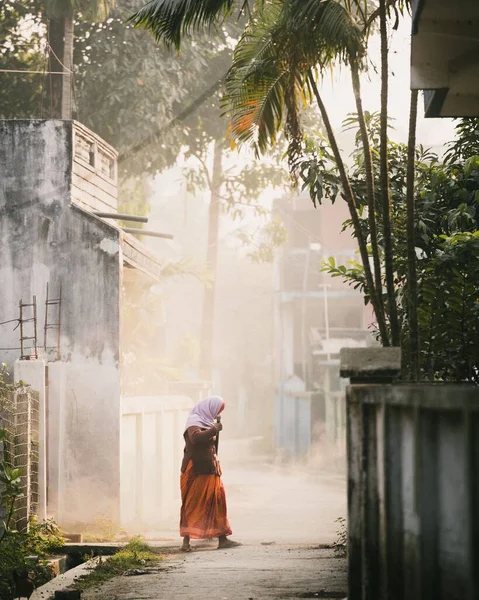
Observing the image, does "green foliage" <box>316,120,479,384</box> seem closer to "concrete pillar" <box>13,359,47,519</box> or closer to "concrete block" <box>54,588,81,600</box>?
"concrete block" <box>54,588,81,600</box>

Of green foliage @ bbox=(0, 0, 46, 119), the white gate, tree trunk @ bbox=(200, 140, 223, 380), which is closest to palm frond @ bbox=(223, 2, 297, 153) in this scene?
the white gate

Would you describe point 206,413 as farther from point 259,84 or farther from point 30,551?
point 259,84

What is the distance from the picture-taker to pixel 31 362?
1209cm

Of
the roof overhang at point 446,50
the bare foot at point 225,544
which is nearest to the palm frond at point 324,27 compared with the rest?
the roof overhang at point 446,50

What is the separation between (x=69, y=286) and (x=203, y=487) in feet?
12.9

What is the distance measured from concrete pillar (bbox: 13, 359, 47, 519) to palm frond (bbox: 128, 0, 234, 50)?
5200 mm

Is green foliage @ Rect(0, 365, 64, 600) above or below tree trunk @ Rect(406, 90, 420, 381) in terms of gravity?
below

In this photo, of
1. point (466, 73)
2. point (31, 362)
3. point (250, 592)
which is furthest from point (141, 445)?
point (466, 73)

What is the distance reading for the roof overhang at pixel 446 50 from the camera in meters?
5.63

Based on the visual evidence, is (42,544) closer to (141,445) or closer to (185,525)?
(185,525)

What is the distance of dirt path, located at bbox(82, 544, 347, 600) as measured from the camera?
710 cm

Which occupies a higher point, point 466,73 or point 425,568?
point 466,73

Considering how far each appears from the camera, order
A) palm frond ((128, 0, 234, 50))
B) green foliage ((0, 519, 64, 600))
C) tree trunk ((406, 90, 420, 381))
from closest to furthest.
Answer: tree trunk ((406, 90, 420, 381)) < palm frond ((128, 0, 234, 50)) < green foliage ((0, 519, 64, 600))

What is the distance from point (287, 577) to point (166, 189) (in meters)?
72.7
